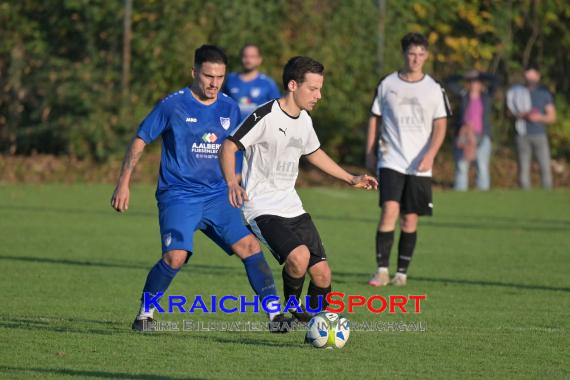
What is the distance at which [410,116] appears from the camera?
34.2 ft

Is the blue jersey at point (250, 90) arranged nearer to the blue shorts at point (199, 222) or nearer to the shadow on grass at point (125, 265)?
the shadow on grass at point (125, 265)

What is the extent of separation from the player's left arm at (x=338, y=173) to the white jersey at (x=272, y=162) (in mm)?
223

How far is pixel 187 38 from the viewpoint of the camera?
2100 centimetres

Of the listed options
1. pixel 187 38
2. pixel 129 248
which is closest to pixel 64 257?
pixel 129 248

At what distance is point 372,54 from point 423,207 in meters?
12.1

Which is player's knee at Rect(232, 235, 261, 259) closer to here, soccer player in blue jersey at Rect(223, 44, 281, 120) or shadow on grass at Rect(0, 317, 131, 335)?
shadow on grass at Rect(0, 317, 131, 335)

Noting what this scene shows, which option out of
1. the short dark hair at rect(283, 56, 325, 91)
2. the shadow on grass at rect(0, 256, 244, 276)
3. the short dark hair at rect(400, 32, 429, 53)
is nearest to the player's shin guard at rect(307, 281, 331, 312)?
the short dark hair at rect(283, 56, 325, 91)

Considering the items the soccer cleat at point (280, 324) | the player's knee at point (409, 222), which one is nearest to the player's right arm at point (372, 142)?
the player's knee at point (409, 222)

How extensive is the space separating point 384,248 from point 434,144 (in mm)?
1008

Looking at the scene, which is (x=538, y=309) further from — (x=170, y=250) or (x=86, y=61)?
(x=86, y=61)

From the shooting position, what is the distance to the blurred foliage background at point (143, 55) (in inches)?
823

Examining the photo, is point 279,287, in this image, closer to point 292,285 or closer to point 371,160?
point 371,160

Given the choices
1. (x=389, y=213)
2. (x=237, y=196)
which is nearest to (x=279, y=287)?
(x=389, y=213)

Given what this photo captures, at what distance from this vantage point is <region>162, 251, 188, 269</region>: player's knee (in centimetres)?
762
